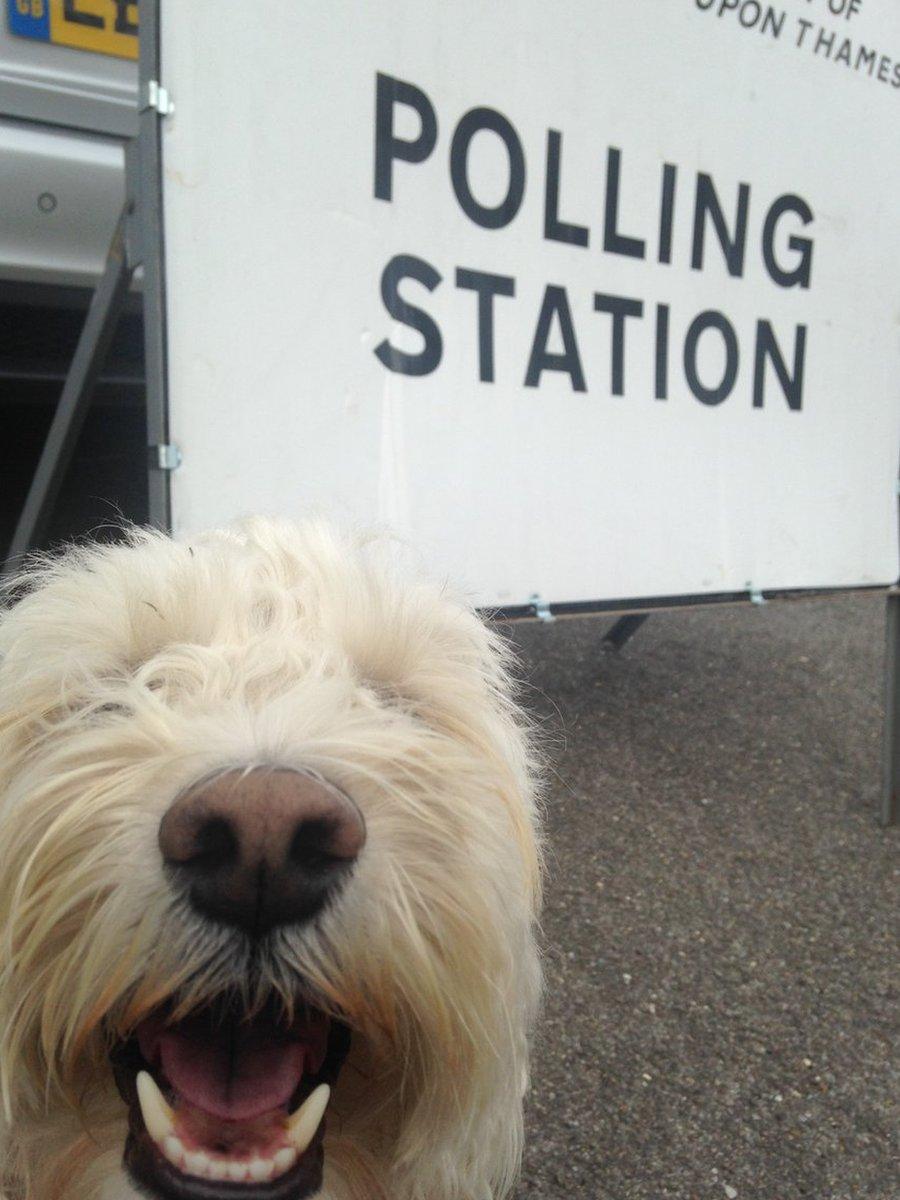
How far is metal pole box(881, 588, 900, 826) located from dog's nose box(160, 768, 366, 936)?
10.1 ft

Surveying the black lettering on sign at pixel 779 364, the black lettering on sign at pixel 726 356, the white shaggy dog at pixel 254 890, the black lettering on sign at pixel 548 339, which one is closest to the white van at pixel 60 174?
the black lettering on sign at pixel 548 339

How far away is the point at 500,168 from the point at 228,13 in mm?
849

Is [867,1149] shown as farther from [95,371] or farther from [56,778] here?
[95,371]

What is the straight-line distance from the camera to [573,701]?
4.81 m

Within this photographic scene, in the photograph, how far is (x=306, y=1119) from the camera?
49.8 inches

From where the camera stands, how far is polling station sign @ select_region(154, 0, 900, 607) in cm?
252

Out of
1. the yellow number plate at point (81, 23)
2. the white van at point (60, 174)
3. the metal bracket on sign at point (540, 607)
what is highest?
the yellow number plate at point (81, 23)

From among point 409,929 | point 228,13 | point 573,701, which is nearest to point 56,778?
point 409,929

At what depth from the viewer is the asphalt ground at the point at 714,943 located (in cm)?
227

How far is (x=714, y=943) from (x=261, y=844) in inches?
90.9

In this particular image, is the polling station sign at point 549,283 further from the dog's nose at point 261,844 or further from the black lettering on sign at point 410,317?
the dog's nose at point 261,844

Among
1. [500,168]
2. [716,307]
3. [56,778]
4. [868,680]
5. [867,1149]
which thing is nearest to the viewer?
[56,778]

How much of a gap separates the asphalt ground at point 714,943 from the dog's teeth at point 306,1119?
110 cm

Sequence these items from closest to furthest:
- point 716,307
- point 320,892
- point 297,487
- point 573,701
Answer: point 320,892
point 297,487
point 716,307
point 573,701
